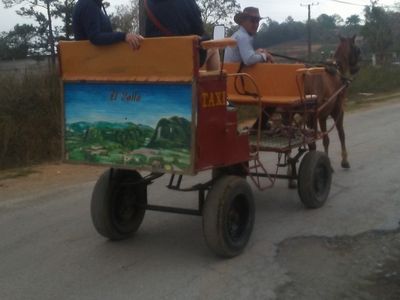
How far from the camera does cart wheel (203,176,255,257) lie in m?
5.16

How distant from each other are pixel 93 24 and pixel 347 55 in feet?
17.0

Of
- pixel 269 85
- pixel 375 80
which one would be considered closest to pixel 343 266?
pixel 269 85

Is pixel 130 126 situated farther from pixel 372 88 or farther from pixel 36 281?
pixel 372 88

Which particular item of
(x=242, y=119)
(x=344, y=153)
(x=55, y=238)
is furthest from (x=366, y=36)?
(x=55, y=238)

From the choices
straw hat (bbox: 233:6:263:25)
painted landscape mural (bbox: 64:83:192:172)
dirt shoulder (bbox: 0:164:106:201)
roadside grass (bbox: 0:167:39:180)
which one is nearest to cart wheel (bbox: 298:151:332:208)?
straw hat (bbox: 233:6:263:25)

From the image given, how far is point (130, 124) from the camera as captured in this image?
5.13m

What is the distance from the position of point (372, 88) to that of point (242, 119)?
1404cm

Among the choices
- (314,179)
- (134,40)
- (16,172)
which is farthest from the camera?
(16,172)

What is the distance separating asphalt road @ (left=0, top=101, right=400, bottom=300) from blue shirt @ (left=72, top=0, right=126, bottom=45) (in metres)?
1.86

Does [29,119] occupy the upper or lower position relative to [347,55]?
lower

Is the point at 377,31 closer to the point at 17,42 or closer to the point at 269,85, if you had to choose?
the point at 17,42

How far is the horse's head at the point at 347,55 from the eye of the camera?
31.0 ft

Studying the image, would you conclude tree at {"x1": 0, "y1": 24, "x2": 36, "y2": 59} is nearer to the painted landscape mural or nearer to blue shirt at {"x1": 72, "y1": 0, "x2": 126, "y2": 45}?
blue shirt at {"x1": 72, "y1": 0, "x2": 126, "y2": 45}

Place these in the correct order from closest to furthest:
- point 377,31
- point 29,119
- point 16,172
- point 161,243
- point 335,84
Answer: point 161,243 → point 335,84 → point 16,172 → point 29,119 → point 377,31
